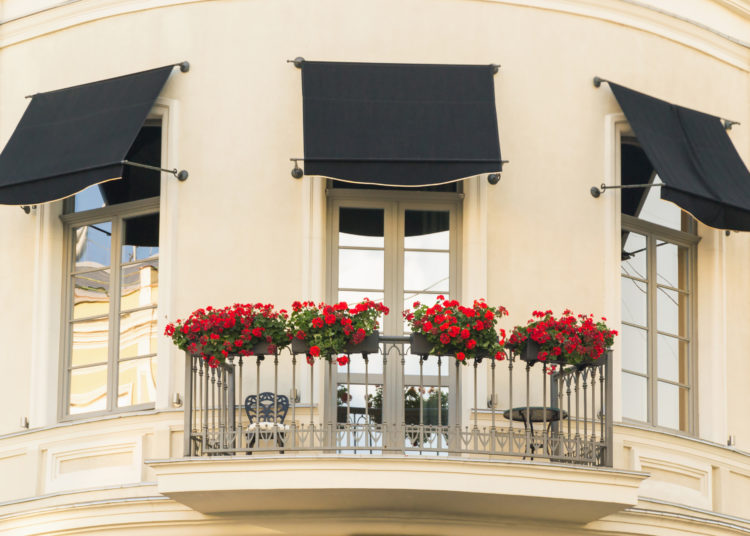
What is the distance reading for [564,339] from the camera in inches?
532

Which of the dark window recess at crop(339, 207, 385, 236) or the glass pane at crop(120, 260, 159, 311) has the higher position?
the dark window recess at crop(339, 207, 385, 236)

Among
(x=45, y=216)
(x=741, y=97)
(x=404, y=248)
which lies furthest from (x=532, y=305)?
(x=45, y=216)

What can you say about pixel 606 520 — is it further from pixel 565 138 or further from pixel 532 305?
pixel 565 138

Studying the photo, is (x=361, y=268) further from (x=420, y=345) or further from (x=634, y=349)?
(x=634, y=349)

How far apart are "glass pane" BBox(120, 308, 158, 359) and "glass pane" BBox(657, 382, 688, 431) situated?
4567 mm

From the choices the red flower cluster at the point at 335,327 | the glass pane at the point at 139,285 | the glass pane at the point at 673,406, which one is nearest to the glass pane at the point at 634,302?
the glass pane at the point at 673,406

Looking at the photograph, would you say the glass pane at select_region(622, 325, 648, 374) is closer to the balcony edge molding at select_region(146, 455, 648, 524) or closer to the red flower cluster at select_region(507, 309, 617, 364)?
the red flower cluster at select_region(507, 309, 617, 364)

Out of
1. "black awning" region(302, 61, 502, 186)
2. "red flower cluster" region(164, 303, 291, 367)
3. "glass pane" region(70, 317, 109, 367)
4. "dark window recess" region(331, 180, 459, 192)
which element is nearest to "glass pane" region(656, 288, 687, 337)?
"dark window recess" region(331, 180, 459, 192)

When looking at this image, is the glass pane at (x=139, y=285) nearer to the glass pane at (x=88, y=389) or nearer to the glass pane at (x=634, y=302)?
the glass pane at (x=88, y=389)

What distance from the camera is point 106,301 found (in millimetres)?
15539

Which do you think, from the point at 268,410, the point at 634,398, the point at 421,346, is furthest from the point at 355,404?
the point at 634,398

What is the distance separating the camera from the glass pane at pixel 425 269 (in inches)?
594

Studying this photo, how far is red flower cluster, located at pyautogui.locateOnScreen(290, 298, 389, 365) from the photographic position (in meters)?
13.2

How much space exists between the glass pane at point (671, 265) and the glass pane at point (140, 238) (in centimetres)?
458
